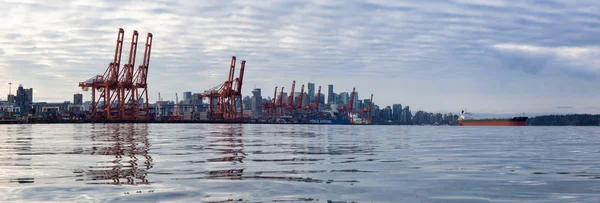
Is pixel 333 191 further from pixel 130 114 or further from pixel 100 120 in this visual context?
pixel 130 114

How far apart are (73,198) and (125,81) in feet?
575

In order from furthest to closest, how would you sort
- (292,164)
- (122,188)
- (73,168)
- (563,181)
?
(292,164) → (73,168) → (563,181) → (122,188)

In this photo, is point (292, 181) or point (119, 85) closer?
point (292, 181)

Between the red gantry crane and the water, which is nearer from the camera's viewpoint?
the water

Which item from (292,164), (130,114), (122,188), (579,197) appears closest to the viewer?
(579,197)

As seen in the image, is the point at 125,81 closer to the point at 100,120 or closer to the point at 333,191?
the point at 100,120

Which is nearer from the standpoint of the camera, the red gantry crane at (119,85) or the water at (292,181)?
the water at (292,181)

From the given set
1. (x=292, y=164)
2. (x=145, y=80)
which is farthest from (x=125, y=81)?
(x=292, y=164)

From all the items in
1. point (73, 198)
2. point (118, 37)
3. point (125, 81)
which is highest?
point (118, 37)

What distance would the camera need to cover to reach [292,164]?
19844mm

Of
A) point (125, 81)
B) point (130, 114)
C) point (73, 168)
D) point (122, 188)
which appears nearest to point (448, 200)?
point (122, 188)

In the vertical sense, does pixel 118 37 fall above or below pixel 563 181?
above

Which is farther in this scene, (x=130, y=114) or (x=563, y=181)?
(x=130, y=114)

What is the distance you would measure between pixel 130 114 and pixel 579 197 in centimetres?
19507
